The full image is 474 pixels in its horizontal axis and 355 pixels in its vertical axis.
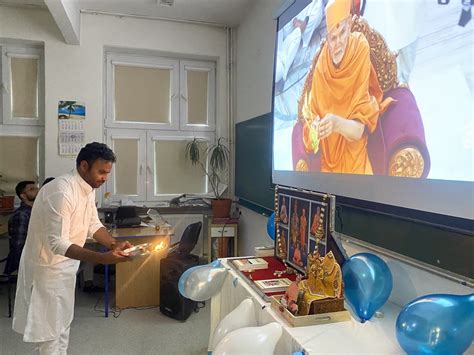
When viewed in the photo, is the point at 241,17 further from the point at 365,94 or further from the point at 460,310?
the point at 460,310

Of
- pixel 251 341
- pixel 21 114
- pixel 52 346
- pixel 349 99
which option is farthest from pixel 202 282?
pixel 21 114

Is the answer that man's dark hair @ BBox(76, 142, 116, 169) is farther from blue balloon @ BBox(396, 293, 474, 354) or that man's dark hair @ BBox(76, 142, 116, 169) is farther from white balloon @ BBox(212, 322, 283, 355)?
blue balloon @ BBox(396, 293, 474, 354)

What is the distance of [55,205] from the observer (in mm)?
1851

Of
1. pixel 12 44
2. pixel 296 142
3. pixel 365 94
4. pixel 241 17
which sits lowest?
pixel 296 142

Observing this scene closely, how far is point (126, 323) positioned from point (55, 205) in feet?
5.63

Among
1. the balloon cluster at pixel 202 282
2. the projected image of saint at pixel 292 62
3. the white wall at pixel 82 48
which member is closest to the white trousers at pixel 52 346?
the balloon cluster at pixel 202 282

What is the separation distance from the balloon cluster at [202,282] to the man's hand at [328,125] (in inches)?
37.5

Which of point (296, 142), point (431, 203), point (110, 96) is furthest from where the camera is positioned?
point (110, 96)

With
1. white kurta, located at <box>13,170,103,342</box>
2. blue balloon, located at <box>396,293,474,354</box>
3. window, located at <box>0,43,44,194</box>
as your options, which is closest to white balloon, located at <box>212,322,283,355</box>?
blue balloon, located at <box>396,293,474,354</box>

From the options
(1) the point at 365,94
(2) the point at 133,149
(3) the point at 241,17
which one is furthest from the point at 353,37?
(2) the point at 133,149

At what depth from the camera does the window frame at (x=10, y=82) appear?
4.13 m

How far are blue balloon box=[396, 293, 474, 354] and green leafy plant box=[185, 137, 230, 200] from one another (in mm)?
3561

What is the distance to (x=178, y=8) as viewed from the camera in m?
3.99

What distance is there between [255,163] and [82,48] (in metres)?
2.47
